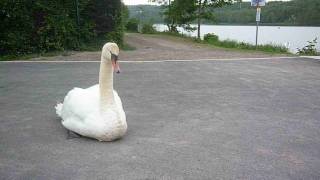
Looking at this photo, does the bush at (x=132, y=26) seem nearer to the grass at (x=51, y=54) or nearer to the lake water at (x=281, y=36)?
the lake water at (x=281, y=36)

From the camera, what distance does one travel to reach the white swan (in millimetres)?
6391

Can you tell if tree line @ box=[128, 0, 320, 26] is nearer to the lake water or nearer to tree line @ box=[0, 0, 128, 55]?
the lake water

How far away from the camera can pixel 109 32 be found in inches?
821

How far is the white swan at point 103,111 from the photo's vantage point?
6391 millimetres

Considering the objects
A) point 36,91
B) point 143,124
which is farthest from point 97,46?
point 143,124

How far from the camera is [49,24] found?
726 inches

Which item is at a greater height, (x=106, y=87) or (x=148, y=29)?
(x=106, y=87)

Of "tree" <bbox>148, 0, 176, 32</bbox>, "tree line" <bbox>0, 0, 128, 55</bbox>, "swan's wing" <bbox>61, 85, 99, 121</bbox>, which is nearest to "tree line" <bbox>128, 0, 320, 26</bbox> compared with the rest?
"tree" <bbox>148, 0, 176, 32</bbox>

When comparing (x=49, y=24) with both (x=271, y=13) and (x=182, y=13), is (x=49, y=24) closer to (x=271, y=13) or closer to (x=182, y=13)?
(x=182, y=13)

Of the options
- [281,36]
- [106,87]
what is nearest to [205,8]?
[281,36]

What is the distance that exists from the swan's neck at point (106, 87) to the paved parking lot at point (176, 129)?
22.5 inches

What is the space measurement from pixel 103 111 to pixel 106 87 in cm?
36

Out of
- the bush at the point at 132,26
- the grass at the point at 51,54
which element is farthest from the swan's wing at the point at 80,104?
the bush at the point at 132,26

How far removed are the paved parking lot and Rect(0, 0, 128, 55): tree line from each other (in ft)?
17.5
